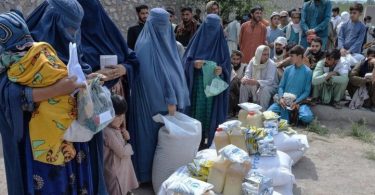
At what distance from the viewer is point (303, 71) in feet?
16.7

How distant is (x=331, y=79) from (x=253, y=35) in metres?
1.57

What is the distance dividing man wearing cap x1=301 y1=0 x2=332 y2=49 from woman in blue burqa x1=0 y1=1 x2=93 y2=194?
504cm

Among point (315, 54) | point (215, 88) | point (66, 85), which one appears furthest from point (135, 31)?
point (66, 85)

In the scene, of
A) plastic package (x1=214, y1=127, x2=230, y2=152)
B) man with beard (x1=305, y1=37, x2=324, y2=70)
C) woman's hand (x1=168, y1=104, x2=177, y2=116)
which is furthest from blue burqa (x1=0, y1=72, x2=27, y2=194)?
man with beard (x1=305, y1=37, x2=324, y2=70)

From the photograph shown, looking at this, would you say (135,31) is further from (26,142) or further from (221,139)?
(26,142)

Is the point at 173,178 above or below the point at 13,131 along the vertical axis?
below

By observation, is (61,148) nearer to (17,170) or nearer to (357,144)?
(17,170)

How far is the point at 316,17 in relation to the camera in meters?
6.32

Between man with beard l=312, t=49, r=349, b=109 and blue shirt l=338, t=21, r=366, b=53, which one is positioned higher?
blue shirt l=338, t=21, r=366, b=53

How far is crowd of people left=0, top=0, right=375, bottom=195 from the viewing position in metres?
1.85

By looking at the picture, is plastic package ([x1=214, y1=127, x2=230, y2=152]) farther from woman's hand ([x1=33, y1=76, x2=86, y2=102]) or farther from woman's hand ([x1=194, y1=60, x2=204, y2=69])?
woman's hand ([x1=33, y1=76, x2=86, y2=102])

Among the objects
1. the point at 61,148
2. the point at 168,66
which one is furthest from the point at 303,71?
the point at 61,148

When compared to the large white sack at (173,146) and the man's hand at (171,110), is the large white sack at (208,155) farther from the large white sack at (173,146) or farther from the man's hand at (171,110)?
the man's hand at (171,110)

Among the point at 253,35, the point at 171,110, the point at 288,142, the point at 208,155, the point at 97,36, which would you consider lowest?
the point at 288,142
